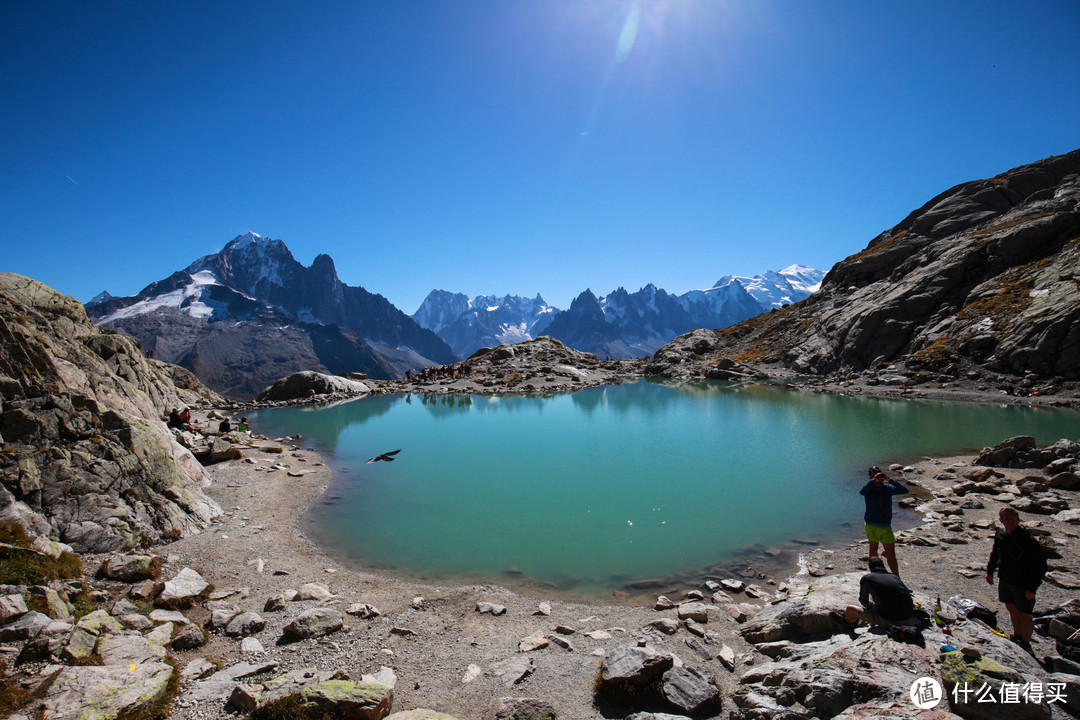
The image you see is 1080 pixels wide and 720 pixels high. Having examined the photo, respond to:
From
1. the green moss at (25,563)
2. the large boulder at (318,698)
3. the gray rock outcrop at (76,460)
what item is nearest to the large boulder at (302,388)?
the gray rock outcrop at (76,460)

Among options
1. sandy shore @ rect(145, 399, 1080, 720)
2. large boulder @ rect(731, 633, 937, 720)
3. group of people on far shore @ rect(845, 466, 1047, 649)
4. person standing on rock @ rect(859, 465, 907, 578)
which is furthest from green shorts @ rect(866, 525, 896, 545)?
large boulder @ rect(731, 633, 937, 720)

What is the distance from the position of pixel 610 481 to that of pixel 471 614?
15.2 m

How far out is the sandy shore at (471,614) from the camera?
9125mm

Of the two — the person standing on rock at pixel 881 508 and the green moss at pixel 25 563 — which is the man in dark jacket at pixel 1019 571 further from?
the green moss at pixel 25 563

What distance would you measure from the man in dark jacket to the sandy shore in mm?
532

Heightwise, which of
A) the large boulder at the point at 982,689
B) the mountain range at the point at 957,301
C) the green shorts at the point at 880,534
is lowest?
the green shorts at the point at 880,534

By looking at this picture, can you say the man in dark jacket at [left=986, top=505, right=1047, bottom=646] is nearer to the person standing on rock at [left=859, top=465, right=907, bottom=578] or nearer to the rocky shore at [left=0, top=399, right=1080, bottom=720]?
the rocky shore at [left=0, top=399, right=1080, bottom=720]

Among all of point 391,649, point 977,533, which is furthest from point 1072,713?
point 977,533

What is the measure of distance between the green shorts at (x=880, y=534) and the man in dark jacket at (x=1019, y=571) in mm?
3641

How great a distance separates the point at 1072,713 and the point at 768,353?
375ft

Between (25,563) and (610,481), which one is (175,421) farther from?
(610,481)

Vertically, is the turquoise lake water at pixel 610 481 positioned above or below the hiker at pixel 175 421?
below

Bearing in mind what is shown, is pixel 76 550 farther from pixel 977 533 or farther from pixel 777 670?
pixel 977 533

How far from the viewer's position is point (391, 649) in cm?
1041
